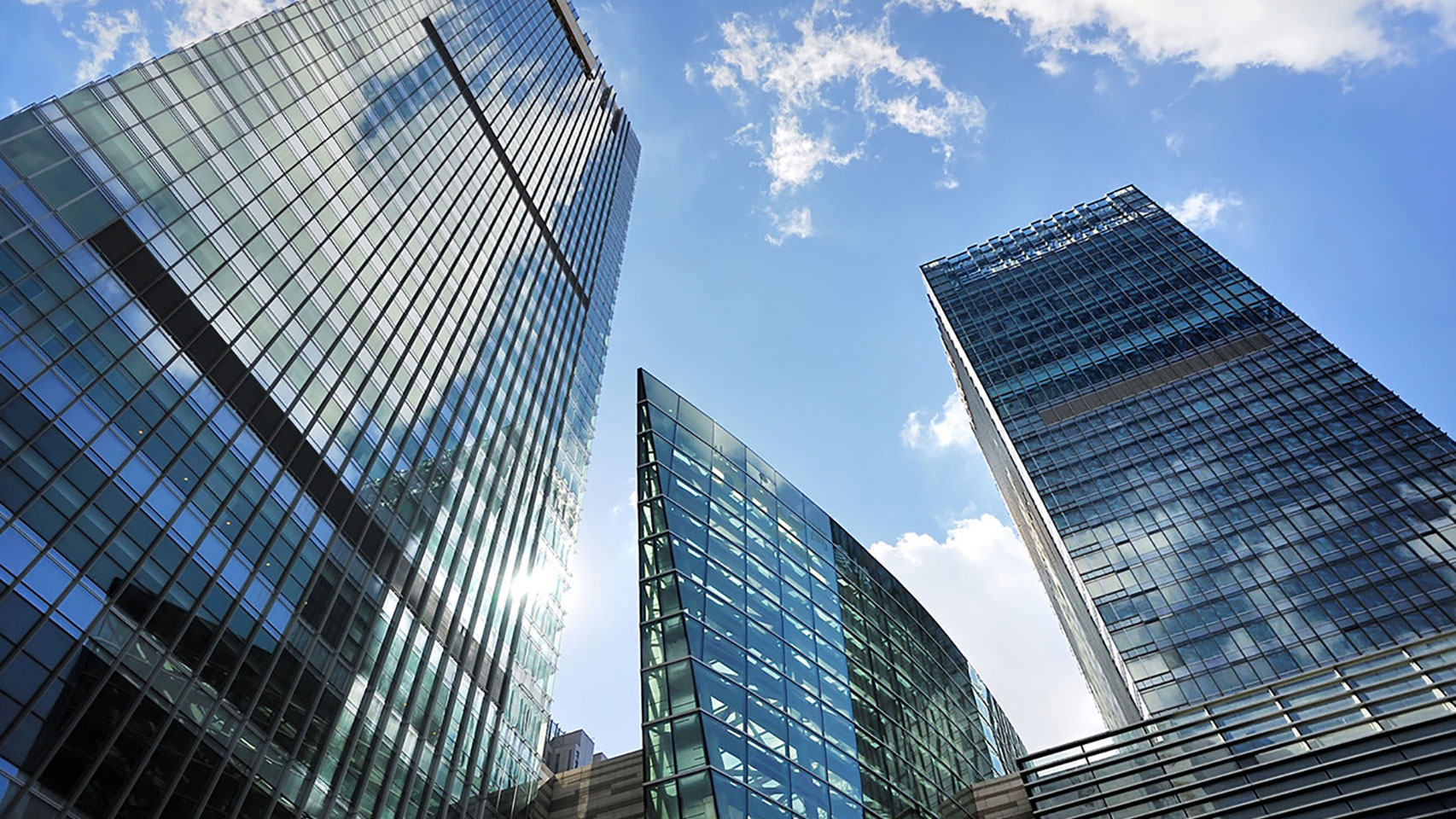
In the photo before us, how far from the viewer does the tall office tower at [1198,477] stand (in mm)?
56000

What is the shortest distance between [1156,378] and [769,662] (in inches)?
2561

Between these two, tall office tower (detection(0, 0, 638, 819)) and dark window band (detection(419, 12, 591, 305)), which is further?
dark window band (detection(419, 12, 591, 305))

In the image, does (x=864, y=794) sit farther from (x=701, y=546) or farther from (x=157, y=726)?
(x=157, y=726)

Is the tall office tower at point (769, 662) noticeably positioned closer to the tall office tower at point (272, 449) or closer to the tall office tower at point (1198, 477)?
the tall office tower at point (272, 449)

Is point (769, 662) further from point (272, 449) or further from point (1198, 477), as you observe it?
point (1198, 477)

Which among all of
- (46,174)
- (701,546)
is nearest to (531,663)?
(701,546)

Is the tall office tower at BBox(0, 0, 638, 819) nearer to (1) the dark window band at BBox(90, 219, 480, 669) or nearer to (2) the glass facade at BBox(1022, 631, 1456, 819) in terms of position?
(1) the dark window band at BBox(90, 219, 480, 669)

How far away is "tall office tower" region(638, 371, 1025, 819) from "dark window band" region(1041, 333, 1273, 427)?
46248 millimetres

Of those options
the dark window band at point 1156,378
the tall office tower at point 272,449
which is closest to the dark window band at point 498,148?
the tall office tower at point 272,449

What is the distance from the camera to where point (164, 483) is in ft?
96.2

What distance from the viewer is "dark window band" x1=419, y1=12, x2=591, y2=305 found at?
67.9 meters

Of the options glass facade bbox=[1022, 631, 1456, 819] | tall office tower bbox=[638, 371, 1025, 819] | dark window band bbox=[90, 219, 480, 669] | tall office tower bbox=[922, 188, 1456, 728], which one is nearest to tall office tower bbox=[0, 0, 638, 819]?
dark window band bbox=[90, 219, 480, 669]

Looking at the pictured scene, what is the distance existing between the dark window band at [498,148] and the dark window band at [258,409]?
126 ft

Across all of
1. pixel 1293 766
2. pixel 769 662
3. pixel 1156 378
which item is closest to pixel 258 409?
pixel 769 662
